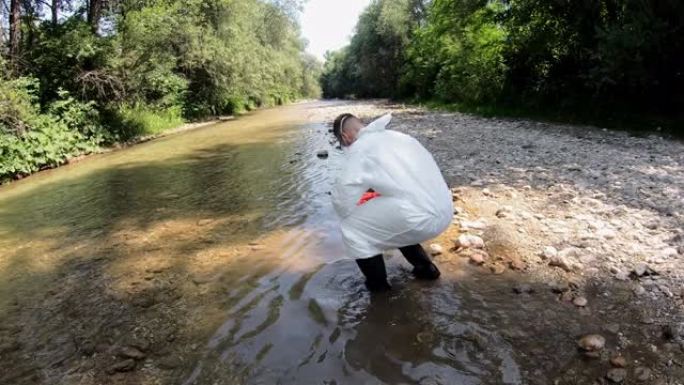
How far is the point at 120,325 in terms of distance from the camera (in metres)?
4.98

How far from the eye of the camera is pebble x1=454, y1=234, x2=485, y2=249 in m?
6.05

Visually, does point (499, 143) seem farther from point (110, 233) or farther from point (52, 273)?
point (52, 273)

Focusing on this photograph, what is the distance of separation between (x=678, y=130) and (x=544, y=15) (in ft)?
23.9

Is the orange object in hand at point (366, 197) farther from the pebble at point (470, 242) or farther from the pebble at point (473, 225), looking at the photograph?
the pebble at point (473, 225)

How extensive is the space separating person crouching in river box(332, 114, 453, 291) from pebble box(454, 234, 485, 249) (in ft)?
5.84

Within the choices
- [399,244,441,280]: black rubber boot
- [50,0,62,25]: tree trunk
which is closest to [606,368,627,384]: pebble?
[399,244,441,280]: black rubber boot

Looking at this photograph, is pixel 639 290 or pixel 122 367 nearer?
pixel 122 367

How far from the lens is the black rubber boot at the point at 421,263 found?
5.16m

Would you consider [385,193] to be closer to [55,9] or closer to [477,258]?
[477,258]

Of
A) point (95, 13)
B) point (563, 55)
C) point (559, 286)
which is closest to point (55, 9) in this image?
point (95, 13)

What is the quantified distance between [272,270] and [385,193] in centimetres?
247

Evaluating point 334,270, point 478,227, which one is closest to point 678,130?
point 478,227

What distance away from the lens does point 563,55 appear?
1691 cm

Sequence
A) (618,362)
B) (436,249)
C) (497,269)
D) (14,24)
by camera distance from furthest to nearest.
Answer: (14,24), (436,249), (497,269), (618,362)
